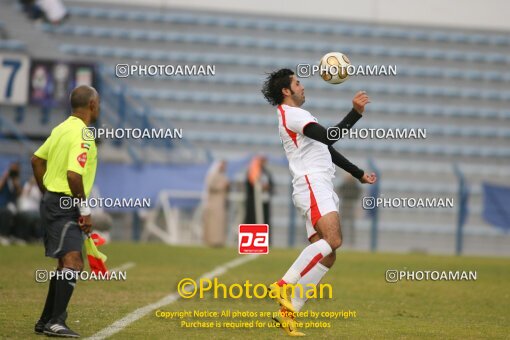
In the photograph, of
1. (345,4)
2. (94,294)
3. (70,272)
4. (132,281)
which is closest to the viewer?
(70,272)

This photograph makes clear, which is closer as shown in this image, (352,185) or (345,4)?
(352,185)


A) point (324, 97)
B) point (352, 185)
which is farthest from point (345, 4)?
point (352, 185)

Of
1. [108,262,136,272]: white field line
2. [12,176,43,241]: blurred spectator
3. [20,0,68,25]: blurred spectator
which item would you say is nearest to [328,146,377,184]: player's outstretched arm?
[108,262,136,272]: white field line

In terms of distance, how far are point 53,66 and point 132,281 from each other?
1069cm

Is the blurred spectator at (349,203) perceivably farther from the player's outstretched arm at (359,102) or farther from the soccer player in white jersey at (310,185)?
the player's outstretched arm at (359,102)

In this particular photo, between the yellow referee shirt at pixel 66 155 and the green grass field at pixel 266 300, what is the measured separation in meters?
1.07

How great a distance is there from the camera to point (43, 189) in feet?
24.7

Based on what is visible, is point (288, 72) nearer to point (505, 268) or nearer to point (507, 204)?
point (505, 268)

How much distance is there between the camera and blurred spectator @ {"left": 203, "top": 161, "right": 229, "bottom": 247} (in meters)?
20.6

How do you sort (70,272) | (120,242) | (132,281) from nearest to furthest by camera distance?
(70,272) → (132,281) → (120,242)

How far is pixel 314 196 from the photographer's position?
767 centimetres

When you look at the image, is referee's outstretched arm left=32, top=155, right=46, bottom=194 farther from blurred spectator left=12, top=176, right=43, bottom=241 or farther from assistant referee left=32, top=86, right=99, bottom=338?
blurred spectator left=12, top=176, right=43, bottom=241

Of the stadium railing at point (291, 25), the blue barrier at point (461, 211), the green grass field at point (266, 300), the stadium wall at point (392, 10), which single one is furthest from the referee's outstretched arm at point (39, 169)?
the stadium wall at point (392, 10)

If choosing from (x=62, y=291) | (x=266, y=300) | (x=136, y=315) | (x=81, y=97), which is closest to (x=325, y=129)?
(x=81, y=97)
